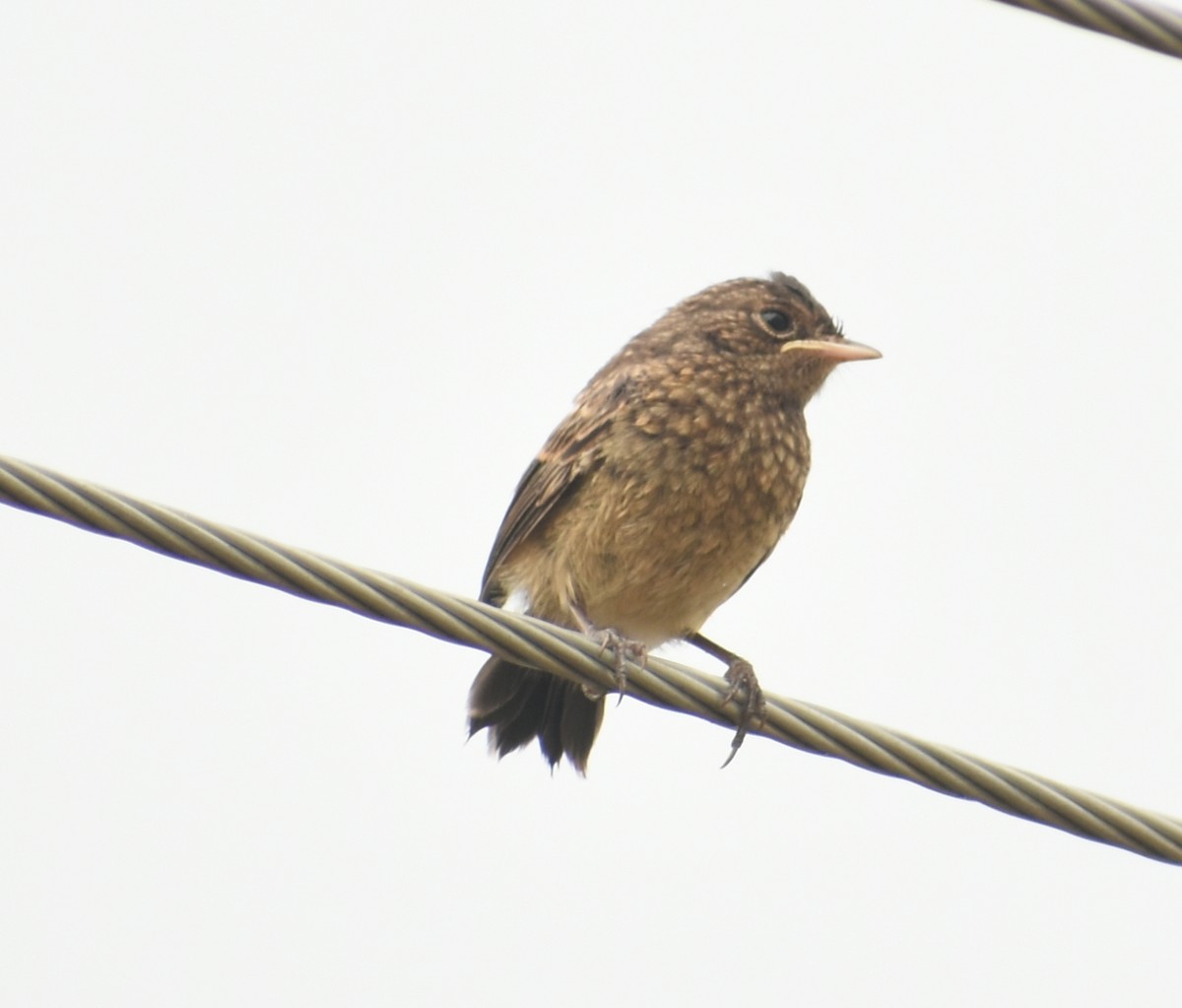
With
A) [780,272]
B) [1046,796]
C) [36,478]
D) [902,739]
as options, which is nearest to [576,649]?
[902,739]

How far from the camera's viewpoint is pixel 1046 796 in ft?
13.5

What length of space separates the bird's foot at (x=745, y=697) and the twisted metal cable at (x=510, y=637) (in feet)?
0.94

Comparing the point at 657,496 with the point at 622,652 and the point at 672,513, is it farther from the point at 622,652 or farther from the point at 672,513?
the point at 622,652

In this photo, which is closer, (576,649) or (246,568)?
(246,568)

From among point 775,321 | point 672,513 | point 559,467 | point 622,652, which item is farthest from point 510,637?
point 775,321

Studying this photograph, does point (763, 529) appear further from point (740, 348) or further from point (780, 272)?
point (780, 272)

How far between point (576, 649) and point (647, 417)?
2.16 meters

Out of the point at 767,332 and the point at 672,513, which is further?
the point at 767,332

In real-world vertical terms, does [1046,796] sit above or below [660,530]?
below

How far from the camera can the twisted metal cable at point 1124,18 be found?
12.7ft

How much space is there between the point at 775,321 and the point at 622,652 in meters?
2.54

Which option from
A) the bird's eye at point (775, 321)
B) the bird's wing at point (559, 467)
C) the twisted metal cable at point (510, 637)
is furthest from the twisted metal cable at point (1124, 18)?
the bird's eye at point (775, 321)

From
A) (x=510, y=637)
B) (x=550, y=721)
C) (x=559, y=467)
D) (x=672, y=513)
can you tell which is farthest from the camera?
(x=550, y=721)

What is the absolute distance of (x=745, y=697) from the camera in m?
5.41
